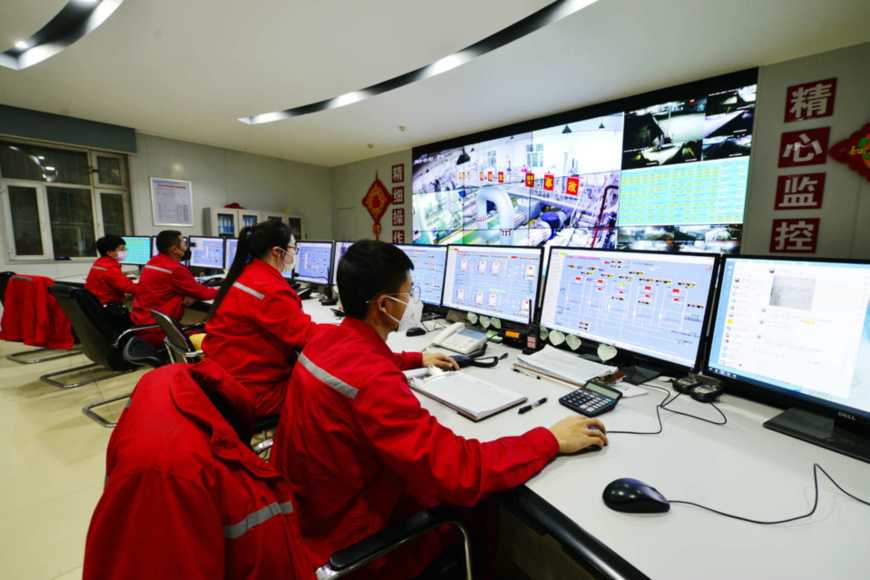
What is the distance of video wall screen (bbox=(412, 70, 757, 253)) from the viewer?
11.7 feet

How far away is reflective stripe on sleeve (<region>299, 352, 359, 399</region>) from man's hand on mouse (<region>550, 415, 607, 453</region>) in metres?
0.51

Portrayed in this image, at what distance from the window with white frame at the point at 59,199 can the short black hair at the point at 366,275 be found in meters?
6.40

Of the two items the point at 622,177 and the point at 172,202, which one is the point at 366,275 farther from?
the point at 172,202

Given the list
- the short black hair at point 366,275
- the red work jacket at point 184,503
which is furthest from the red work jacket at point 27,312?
the red work jacket at point 184,503

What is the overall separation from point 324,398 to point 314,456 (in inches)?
5.8

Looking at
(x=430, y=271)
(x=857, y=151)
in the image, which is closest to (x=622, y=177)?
(x=857, y=151)

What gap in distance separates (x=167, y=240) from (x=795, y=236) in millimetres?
5538

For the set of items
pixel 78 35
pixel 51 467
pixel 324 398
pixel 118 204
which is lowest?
pixel 51 467

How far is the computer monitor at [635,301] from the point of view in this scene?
1204 mm

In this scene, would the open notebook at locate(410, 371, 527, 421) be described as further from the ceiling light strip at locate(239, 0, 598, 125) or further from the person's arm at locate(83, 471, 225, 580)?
the ceiling light strip at locate(239, 0, 598, 125)

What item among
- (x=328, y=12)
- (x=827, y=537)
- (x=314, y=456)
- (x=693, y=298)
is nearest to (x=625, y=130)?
(x=328, y=12)

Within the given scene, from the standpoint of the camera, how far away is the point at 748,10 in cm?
261

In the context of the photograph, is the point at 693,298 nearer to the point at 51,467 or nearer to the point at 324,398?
the point at 324,398

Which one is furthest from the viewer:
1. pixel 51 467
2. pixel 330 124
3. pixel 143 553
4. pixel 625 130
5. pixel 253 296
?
pixel 330 124
